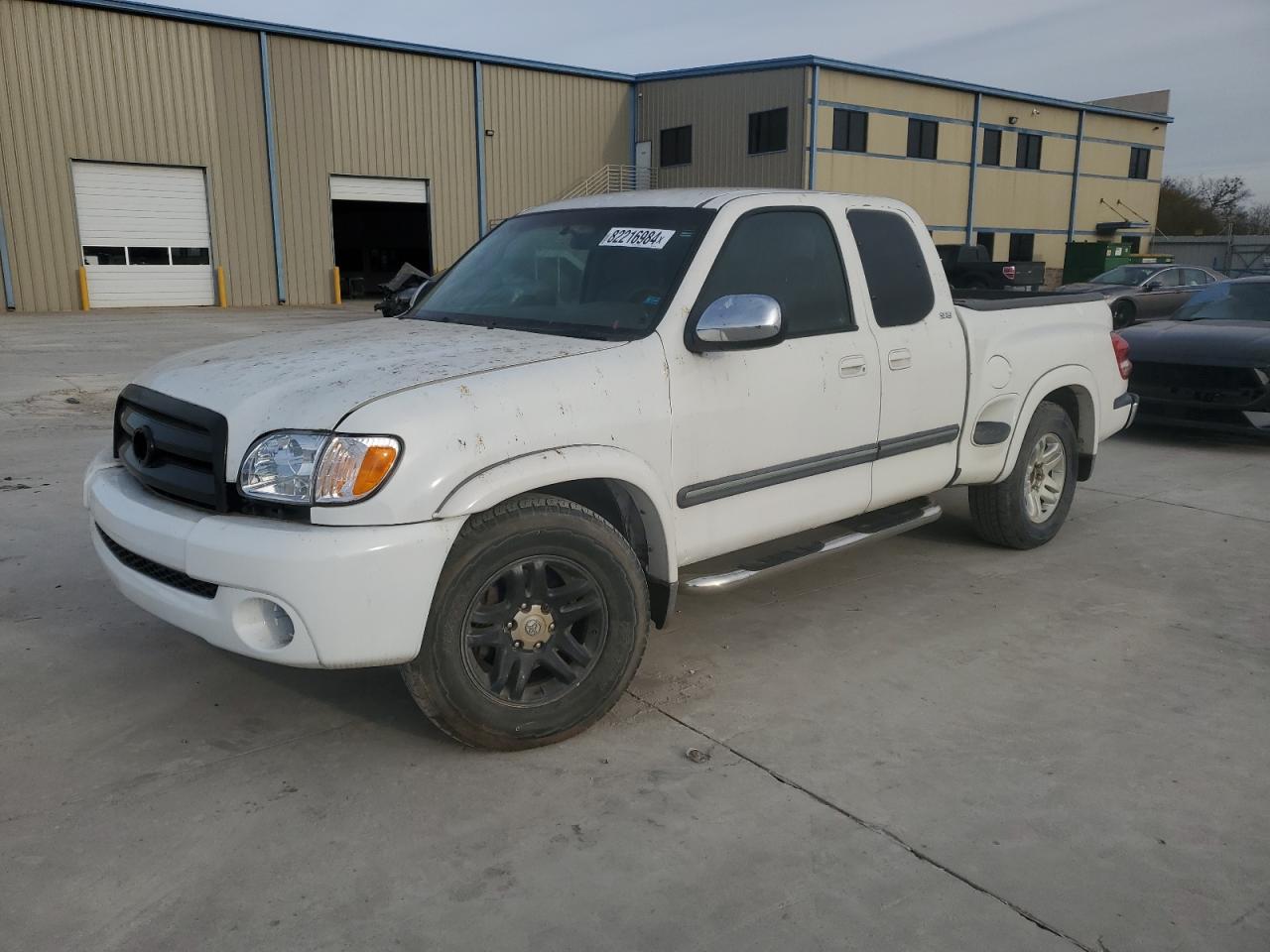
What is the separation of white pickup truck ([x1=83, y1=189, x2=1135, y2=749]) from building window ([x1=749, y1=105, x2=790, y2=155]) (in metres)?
30.0

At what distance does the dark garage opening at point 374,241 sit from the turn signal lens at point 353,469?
37.0 metres

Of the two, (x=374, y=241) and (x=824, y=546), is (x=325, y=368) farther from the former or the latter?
(x=374, y=241)

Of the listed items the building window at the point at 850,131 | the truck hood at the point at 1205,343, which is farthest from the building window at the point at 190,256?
the truck hood at the point at 1205,343

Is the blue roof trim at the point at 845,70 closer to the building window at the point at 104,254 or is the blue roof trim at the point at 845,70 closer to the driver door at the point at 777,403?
the building window at the point at 104,254

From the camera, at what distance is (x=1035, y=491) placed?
224 inches

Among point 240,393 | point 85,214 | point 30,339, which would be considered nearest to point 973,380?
point 240,393

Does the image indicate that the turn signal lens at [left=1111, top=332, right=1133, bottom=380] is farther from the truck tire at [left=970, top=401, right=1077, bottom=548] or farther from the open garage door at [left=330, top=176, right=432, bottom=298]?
the open garage door at [left=330, top=176, right=432, bottom=298]

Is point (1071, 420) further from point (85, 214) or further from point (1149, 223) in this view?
point (1149, 223)

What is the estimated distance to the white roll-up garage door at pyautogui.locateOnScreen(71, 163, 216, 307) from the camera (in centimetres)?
2573

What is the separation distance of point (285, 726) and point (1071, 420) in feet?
15.2

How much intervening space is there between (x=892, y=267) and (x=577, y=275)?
150 centimetres

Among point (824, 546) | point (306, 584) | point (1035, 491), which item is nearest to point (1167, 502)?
point (1035, 491)

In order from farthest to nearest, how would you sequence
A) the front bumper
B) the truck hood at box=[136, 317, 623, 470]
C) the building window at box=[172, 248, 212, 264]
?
the building window at box=[172, 248, 212, 264] < the truck hood at box=[136, 317, 623, 470] < the front bumper

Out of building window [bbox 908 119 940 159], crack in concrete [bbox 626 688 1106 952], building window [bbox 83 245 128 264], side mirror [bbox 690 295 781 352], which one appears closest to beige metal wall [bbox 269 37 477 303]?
building window [bbox 83 245 128 264]
